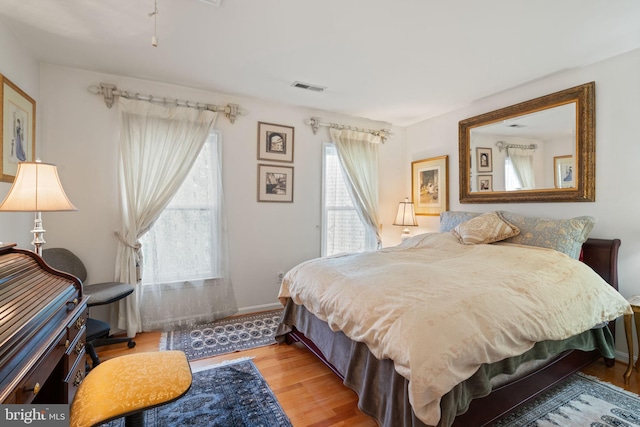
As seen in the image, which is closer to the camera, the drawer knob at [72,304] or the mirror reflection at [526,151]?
the drawer knob at [72,304]

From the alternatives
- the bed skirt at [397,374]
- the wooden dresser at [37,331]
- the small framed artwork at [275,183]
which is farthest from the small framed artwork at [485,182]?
the wooden dresser at [37,331]

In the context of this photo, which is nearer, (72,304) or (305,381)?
(72,304)

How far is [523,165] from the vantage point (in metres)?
3.06

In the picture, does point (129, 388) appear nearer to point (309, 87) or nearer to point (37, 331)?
point (37, 331)

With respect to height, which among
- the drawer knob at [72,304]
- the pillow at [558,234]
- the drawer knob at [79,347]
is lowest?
the drawer knob at [79,347]

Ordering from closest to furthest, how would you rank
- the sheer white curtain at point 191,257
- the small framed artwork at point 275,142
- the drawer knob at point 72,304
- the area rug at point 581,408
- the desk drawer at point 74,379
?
1. the desk drawer at point 74,379
2. the drawer knob at point 72,304
3. the area rug at point 581,408
4. the sheer white curtain at point 191,257
5. the small framed artwork at point 275,142

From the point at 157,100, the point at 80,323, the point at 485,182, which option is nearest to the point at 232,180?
the point at 157,100

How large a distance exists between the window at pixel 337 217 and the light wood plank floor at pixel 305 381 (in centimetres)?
169

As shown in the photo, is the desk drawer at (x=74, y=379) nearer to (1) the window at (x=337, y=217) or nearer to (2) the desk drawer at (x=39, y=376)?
(2) the desk drawer at (x=39, y=376)

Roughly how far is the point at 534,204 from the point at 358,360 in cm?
255

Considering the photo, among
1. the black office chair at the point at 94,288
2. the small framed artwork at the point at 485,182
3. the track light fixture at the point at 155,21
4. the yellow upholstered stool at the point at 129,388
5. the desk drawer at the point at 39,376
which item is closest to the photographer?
the desk drawer at the point at 39,376

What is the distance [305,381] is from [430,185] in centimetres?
309

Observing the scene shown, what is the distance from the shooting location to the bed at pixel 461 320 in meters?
1.30

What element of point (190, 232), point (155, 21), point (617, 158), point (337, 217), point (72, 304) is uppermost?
point (155, 21)
